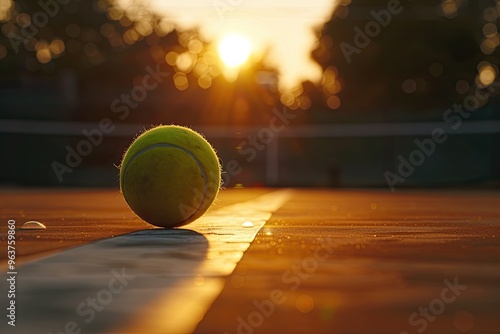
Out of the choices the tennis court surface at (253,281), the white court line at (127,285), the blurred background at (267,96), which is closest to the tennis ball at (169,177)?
the tennis court surface at (253,281)

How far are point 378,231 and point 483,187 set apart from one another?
1331 cm

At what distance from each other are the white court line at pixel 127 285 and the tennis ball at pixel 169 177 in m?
0.40

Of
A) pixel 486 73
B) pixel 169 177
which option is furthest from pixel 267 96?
pixel 169 177

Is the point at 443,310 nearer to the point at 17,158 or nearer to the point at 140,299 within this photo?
the point at 140,299

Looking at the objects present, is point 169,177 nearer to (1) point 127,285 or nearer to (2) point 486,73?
(1) point 127,285

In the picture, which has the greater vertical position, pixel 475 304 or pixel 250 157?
pixel 475 304

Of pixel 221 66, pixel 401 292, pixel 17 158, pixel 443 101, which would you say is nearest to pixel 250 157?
pixel 17 158

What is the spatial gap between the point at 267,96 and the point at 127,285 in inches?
1147

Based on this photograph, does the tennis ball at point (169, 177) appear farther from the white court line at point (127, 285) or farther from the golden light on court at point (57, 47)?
the golden light on court at point (57, 47)

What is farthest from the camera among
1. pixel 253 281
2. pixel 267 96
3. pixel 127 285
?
pixel 267 96

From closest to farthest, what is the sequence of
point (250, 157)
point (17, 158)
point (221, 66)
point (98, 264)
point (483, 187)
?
point (98, 264)
point (483, 187)
point (17, 158)
point (250, 157)
point (221, 66)

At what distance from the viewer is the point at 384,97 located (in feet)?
116

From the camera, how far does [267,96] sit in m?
31.9

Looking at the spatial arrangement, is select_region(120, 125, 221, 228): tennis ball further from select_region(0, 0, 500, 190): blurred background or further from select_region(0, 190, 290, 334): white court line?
select_region(0, 0, 500, 190): blurred background
